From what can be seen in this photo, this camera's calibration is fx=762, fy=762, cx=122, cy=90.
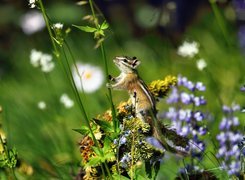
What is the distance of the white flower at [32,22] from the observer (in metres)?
6.96

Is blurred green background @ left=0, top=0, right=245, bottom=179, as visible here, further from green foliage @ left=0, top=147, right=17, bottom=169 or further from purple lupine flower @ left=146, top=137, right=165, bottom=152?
purple lupine flower @ left=146, top=137, right=165, bottom=152

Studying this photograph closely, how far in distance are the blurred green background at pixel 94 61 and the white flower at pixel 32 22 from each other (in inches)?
2.6

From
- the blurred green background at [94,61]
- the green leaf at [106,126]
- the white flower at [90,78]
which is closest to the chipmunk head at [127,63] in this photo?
the green leaf at [106,126]

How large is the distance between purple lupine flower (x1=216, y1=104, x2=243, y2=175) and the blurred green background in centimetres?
31

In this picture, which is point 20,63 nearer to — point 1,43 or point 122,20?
point 1,43

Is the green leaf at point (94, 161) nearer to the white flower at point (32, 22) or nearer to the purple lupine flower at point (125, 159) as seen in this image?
the purple lupine flower at point (125, 159)

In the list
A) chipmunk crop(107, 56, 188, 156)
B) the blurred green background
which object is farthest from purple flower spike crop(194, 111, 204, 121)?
chipmunk crop(107, 56, 188, 156)

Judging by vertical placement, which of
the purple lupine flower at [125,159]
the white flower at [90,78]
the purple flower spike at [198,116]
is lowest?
the white flower at [90,78]

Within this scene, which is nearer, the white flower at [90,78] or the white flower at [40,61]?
the white flower at [40,61]

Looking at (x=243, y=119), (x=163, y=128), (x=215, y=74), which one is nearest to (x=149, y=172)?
(x=163, y=128)

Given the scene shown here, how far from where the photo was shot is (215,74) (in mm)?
5719

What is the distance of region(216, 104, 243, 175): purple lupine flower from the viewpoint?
3.71m

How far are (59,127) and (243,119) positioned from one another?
1244mm

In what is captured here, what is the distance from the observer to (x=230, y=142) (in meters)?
3.96
